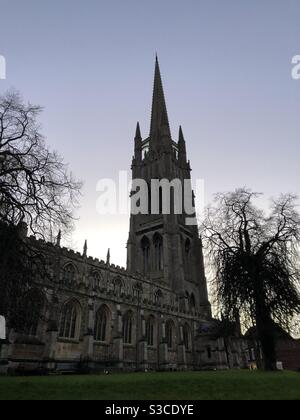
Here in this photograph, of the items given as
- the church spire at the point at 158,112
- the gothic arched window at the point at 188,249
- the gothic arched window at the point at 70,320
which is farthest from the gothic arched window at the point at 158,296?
the church spire at the point at 158,112

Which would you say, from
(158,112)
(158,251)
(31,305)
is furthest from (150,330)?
(158,112)

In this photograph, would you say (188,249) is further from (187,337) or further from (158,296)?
(187,337)

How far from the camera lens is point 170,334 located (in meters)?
42.1

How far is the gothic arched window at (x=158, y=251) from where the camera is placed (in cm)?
5709

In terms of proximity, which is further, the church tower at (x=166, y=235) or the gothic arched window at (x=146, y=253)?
the gothic arched window at (x=146, y=253)

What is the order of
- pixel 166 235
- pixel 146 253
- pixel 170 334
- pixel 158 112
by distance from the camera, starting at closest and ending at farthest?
pixel 170 334, pixel 166 235, pixel 146 253, pixel 158 112

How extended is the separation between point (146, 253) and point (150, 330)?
22.5 meters

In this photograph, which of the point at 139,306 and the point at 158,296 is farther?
the point at 158,296

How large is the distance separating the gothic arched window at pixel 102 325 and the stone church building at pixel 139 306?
91mm

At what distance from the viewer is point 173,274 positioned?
54219 millimetres

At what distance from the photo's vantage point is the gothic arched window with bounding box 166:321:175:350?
4109 centimetres

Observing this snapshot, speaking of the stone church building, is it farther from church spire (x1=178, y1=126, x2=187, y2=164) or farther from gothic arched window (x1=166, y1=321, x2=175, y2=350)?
church spire (x1=178, y1=126, x2=187, y2=164)

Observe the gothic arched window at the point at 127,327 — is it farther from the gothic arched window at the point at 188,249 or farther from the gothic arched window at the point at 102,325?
the gothic arched window at the point at 188,249
